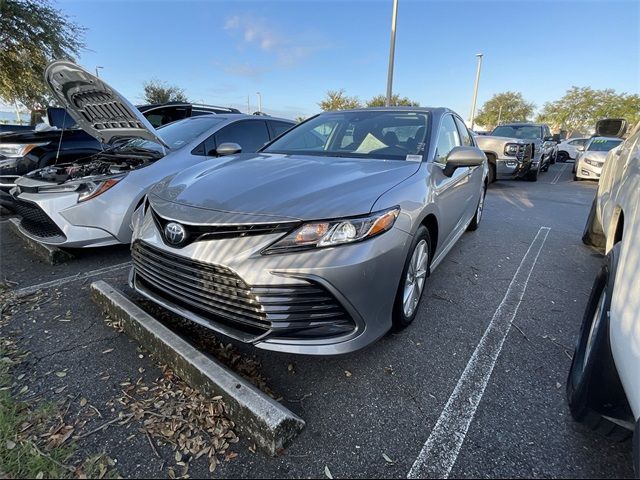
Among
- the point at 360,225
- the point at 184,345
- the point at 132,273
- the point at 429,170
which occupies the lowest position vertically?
the point at 184,345

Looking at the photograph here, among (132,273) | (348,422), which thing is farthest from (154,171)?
(348,422)

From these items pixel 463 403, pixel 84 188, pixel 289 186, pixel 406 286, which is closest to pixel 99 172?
pixel 84 188

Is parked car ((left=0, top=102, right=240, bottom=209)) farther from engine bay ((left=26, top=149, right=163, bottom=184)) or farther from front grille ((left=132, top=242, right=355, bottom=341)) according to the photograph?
front grille ((left=132, top=242, right=355, bottom=341))

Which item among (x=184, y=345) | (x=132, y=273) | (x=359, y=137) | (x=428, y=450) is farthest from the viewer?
(x=359, y=137)

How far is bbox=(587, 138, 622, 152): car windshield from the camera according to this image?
11.1 metres

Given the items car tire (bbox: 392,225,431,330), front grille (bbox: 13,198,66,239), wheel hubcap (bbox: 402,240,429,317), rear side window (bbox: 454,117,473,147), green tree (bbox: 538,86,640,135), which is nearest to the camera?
car tire (bbox: 392,225,431,330)

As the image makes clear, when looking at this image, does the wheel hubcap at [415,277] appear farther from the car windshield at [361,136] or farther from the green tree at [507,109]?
the green tree at [507,109]

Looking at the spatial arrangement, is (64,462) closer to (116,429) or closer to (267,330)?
(116,429)

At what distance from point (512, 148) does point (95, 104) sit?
9.15 meters

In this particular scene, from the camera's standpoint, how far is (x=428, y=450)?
1.58 m

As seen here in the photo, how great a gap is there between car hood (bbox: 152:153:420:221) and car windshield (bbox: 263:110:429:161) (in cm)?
25

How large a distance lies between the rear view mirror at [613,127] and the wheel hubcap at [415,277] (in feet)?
8.07

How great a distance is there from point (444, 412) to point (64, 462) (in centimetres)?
172

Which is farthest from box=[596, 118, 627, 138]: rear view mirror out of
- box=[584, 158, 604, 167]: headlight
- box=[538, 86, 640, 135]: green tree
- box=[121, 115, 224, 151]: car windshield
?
box=[538, 86, 640, 135]: green tree
